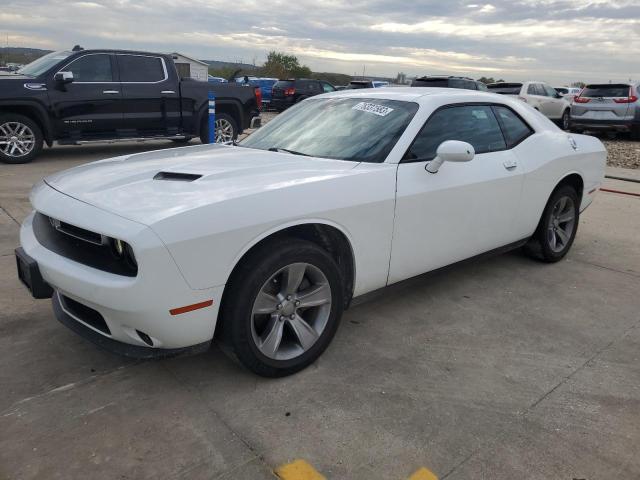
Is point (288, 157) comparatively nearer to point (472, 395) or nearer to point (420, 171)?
point (420, 171)

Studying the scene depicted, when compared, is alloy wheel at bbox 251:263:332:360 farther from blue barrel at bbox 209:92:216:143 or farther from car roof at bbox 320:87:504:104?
blue barrel at bbox 209:92:216:143

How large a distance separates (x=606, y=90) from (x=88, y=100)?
1348cm

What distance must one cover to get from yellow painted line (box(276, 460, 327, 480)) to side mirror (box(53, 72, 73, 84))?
27.5 ft

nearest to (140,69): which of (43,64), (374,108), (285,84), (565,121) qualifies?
(43,64)

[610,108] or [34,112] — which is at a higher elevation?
[610,108]

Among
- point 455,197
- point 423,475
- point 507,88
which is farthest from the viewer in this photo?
point 507,88

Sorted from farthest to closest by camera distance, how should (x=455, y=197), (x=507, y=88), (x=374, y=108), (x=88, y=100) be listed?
1. (x=507, y=88)
2. (x=88, y=100)
3. (x=374, y=108)
4. (x=455, y=197)

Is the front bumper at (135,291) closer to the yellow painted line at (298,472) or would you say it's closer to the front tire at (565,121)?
the yellow painted line at (298,472)

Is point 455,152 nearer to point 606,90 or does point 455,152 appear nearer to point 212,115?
point 212,115

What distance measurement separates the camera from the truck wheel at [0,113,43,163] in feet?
28.9

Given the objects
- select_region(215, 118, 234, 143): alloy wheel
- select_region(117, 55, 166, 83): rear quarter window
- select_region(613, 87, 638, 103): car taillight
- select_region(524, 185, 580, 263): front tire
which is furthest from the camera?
select_region(613, 87, 638, 103): car taillight

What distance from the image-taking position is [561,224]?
4.96 m

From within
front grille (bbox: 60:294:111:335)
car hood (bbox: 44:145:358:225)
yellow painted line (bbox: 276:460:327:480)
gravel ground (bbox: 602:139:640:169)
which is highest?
car hood (bbox: 44:145:358:225)

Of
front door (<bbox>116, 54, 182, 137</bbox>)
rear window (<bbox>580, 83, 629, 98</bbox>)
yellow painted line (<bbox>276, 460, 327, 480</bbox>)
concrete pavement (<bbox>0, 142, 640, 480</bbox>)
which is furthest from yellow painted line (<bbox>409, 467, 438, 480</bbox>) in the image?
rear window (<bbox>580, 83, 629, 98</bbox>)
